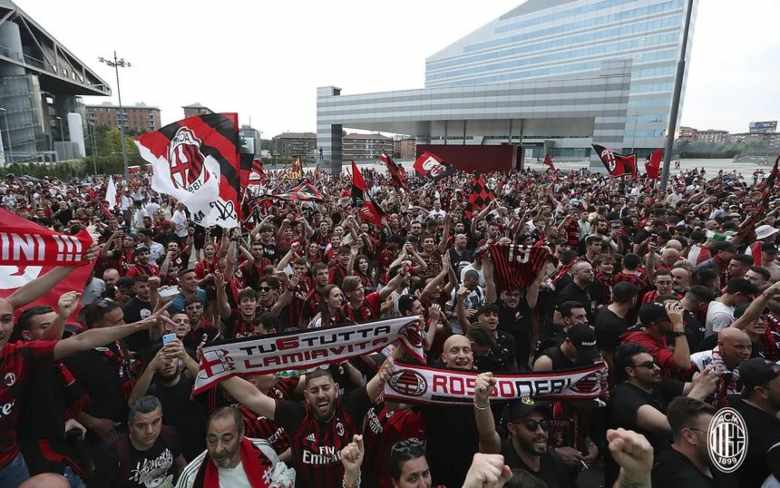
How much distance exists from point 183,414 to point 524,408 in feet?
8.18

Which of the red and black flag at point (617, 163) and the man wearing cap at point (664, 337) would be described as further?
the red and black flag at point (617, 163)

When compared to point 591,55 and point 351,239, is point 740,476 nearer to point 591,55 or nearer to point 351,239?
point 351,239

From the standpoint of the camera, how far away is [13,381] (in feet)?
8.56

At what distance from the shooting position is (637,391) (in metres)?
3.11

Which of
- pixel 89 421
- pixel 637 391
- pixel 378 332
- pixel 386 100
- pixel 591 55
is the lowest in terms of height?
pixel 89 421

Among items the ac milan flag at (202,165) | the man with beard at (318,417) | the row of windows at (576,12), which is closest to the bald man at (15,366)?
the man with beard at (318,417)

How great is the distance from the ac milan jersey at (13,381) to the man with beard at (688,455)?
3614mm

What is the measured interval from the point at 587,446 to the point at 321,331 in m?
2.40

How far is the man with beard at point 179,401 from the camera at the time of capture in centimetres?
334

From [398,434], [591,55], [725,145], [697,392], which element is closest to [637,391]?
[697,392]

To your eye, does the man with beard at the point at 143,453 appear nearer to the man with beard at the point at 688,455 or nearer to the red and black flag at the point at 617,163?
the man with beard at the point at 688,455

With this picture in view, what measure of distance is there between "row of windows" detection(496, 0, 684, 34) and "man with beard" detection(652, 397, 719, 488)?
84595 millimetres

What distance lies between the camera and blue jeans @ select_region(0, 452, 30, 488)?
2.55 metres

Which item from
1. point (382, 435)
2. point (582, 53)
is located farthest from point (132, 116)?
point (382, 435)
